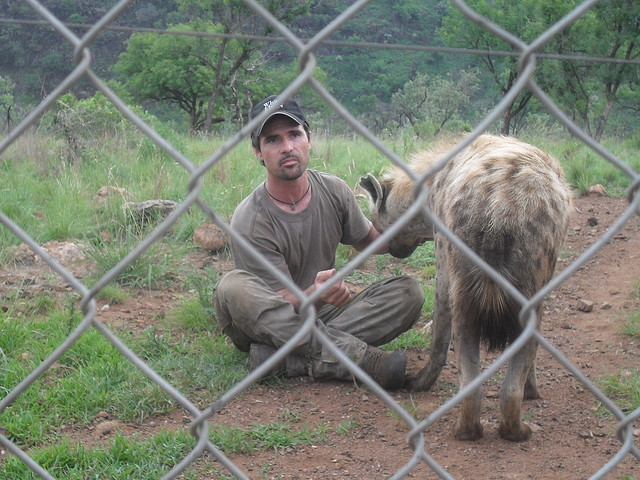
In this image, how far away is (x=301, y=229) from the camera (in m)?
3.96

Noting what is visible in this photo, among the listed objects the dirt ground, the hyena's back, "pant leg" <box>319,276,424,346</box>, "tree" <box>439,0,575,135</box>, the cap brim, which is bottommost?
the dirt ground

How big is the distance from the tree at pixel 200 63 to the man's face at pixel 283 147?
18.1 meters

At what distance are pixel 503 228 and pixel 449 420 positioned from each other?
3.57 ft

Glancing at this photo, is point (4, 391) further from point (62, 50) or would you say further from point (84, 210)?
point (62, 50)

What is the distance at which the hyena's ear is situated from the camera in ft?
13.7

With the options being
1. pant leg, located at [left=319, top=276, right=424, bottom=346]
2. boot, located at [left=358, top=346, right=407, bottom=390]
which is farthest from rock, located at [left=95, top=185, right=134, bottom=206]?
boot, located at [left=358, top=346, right=407, bottom=390]

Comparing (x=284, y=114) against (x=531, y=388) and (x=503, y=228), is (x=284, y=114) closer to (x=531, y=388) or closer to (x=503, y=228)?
(x=503, y=228)

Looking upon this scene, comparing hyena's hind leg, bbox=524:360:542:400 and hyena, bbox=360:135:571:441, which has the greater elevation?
hyena, bbox=360:135:571:441

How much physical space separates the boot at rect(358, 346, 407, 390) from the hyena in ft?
2.07

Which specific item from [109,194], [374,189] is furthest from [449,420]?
[109,194]

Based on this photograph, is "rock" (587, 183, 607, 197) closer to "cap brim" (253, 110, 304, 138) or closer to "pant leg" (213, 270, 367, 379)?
"pant leg" (213, 270, 367, 379)

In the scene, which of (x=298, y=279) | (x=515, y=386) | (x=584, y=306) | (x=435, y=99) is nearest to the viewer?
(x=515, y=386)

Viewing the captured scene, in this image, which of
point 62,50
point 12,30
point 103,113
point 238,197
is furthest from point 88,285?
point 12,30

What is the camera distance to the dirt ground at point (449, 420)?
285 centimetres
